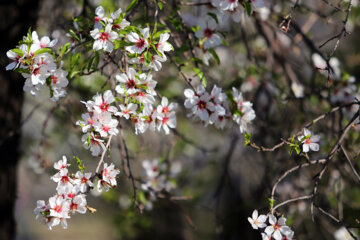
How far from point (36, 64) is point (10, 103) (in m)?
1.47

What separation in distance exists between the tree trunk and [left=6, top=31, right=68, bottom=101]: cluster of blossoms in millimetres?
1262

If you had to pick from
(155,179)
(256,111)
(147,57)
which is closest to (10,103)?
(155,179)

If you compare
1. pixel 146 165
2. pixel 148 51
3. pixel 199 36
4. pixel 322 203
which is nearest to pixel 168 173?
pixel 146 165

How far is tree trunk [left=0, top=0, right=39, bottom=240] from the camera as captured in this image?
2824 mm

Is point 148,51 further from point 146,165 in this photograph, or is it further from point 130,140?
point 130,140

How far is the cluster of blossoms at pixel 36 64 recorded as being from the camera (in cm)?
163

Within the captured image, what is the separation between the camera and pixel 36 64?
5.40ft

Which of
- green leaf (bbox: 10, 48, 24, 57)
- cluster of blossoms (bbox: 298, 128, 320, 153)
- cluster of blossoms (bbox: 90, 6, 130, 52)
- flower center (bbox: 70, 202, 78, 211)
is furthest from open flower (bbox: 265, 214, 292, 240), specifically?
green leaf (bbox: 10, 48, 24, 57)

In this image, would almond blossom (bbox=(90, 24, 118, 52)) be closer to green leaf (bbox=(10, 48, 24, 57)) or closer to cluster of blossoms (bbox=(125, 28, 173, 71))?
cluster of blossoms (bbox=(125, 28, 173, 71))

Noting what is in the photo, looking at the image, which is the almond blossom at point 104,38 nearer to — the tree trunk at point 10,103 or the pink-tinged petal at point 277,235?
the pink-tinged petal at point 277,235

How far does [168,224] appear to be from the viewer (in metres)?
6.09

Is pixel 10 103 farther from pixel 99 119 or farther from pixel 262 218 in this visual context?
pixel 262 218

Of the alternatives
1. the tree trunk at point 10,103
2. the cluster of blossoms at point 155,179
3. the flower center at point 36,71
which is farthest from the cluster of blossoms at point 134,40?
the tree trunk at point 10,103

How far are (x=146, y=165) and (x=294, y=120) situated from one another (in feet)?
4.12
